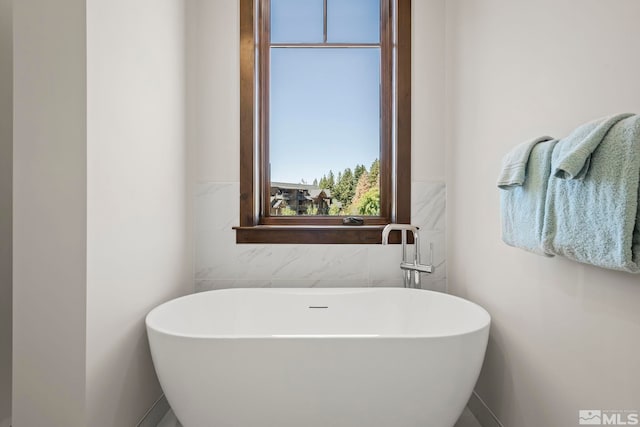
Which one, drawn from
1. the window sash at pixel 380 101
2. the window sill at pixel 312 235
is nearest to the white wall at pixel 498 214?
the window sash at pixel 380 101

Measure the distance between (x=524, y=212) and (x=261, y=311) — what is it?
4.31 ft

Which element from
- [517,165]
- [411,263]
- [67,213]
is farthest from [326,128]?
[67,213]

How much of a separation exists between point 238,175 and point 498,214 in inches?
53.9

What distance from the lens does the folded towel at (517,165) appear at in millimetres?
1089

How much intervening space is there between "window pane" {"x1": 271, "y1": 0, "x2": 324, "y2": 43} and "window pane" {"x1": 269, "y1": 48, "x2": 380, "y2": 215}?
0.08 meters

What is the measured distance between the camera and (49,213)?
43.7 inches

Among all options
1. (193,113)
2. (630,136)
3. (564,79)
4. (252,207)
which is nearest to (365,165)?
(252,207)

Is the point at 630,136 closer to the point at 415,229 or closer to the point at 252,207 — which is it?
the point at 415,229

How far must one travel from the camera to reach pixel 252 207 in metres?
2.04

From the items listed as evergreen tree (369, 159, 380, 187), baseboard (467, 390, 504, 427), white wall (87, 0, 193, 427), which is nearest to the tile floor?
baseboard (467, 390, 504, 427)

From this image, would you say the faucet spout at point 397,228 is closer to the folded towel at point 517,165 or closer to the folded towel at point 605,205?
the folded towel at point 517,165

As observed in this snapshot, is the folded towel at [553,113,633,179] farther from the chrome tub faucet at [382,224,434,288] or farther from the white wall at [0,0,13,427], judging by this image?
the white wall at [0,0,13,427]

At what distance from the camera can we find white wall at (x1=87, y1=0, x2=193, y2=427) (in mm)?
1158

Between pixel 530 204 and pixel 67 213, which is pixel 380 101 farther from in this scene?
pixel 67 213
